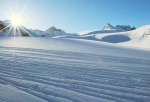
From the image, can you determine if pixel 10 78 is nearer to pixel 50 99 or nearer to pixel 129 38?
pixel 50 99

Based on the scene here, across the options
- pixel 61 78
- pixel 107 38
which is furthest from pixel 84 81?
pixel 107 38

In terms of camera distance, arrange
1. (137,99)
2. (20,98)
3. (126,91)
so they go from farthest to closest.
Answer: (126,91)
(137,99)
(20,98)

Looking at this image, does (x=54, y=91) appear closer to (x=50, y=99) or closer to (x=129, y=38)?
(x=50, y=99)

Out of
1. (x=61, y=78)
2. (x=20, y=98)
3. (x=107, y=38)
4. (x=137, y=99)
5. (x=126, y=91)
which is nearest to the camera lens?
(x=20, y=98)

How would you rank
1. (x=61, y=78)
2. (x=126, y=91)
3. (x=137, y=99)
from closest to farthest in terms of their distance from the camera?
(x=137, y=99) < (x=126, y=91) < (x=61, y=78)

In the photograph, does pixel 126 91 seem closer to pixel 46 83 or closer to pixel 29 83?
pixel 46 83

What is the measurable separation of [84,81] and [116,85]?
60 centimetres

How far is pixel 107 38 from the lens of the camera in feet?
229

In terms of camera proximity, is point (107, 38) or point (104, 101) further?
point (107, 38)

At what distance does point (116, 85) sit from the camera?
3779 mm

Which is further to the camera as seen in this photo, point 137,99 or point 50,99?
point 137,99

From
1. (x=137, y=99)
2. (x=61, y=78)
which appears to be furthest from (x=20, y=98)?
(x=137, y=99)

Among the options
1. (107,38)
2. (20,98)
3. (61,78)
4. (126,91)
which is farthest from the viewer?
(107,38)

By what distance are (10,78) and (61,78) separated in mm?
957
